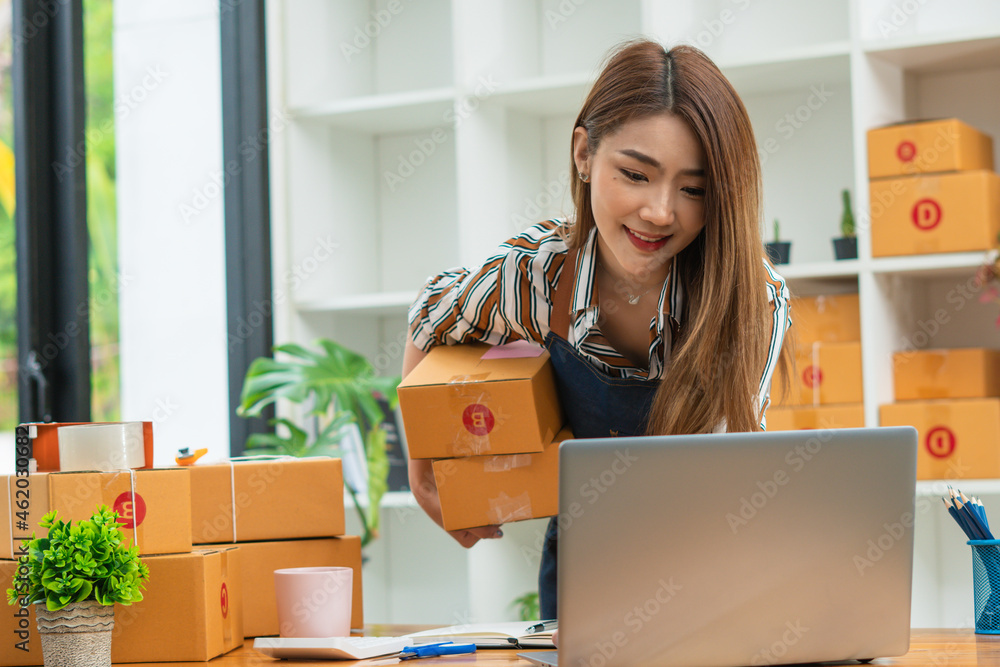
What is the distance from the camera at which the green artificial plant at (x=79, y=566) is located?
1.00 meters

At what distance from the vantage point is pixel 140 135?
9.08 ft

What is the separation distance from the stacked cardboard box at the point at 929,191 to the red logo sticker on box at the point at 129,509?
1.74 m

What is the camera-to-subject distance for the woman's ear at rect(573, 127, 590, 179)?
140 cm

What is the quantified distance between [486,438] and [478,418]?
28 mm

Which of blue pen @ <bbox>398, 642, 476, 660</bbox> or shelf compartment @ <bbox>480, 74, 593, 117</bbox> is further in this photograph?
shelf compartment @ <bbox>480, 74, 593, 117</bbox>

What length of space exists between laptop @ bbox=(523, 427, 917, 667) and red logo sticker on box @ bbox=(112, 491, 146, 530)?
1.62ft

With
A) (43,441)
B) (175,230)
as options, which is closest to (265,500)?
(43,441)

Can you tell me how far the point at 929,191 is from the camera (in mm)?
2225

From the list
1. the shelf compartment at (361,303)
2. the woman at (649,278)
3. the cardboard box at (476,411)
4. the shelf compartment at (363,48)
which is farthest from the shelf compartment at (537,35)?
the cardboard box at (476,411)

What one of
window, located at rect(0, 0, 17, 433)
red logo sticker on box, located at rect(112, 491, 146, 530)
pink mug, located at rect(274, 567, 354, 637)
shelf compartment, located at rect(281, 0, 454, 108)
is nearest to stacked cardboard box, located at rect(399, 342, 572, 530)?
pink mug, located at rect(274, 567, 354, 637)

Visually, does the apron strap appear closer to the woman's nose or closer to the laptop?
the woman's nose

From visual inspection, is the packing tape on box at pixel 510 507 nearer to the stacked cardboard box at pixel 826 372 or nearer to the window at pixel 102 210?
the stacked cardboard box at pixel 826 372

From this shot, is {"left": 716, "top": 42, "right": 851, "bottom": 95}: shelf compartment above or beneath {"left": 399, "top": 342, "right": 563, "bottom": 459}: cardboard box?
above

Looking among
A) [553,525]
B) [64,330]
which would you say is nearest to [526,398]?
[553,525]
